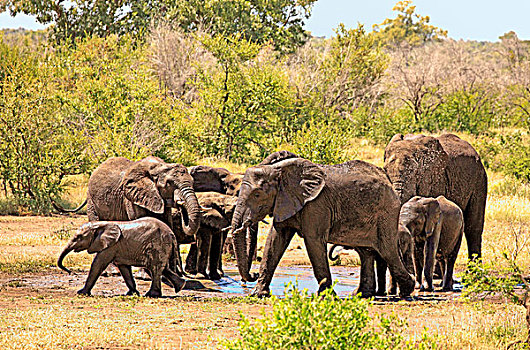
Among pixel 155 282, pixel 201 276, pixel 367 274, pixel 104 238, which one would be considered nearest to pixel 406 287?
pixel 367 274

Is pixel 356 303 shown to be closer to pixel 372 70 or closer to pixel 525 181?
pixel 525 181

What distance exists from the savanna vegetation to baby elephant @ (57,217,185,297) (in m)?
0.68

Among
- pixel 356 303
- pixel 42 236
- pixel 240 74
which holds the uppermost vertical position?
pixel 240 74

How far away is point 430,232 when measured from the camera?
1277 centimetres

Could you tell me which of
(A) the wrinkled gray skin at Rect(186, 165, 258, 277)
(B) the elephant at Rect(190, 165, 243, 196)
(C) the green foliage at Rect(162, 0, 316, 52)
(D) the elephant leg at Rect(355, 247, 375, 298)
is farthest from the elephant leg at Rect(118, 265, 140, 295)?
(C) the green foliage at Rect(162, 0, 316, 52)

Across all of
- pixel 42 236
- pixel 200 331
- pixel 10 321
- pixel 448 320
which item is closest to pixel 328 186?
pixel 448 320

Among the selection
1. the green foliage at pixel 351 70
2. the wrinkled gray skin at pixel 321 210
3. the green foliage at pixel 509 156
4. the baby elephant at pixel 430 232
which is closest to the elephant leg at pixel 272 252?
the wrinkled gray skin at pixel 321 210

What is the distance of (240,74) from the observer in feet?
119

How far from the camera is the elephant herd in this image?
1131 centimetres

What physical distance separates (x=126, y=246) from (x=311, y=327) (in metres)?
6.04

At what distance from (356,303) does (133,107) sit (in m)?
24.3

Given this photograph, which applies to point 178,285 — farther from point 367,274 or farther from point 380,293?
point 380,293

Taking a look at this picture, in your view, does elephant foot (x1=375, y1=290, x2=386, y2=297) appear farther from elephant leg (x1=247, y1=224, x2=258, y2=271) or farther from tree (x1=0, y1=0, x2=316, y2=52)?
tree (x1=0, y1=0, x2=316, y2=52)

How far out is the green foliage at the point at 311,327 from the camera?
5.92 meters
